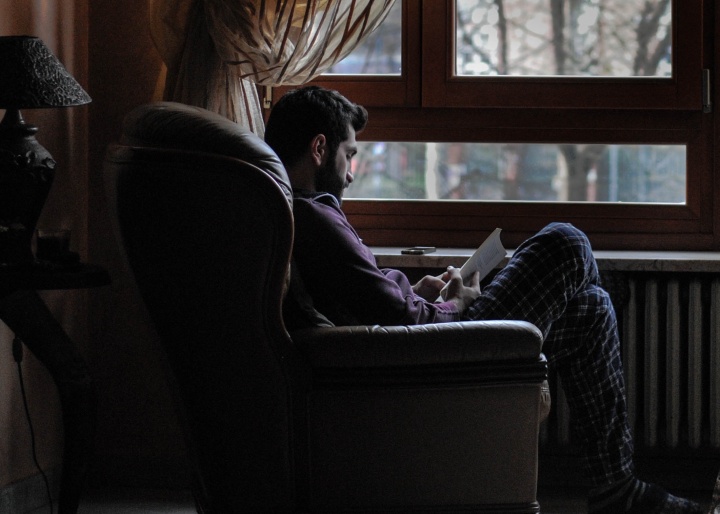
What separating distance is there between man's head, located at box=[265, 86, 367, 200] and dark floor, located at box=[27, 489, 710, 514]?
1001mm

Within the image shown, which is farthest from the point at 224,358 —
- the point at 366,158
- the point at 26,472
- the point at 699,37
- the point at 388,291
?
Result: the point at 699,37

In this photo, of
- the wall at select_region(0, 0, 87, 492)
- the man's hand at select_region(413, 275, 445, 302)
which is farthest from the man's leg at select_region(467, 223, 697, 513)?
the wall at select_region(0, 0, 87, 492)

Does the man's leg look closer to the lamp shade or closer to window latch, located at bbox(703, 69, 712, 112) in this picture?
window latch, located at bbox(703, 69, 712, 112)

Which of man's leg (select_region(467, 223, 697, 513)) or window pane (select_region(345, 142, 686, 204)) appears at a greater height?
window pane (select_region(345, 142, 686, 204))

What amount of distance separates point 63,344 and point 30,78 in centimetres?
58

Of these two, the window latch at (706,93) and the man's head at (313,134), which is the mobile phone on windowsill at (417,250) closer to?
the man's head at (313,134)

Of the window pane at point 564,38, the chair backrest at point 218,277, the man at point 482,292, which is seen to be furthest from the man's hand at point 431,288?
the window pane at point 564,38

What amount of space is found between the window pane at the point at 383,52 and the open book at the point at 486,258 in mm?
850

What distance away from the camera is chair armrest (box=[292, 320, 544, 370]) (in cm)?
161

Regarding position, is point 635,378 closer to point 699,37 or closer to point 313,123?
point 699,37

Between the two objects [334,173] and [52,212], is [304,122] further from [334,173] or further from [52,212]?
[52,212]

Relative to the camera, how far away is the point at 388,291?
5.95ft

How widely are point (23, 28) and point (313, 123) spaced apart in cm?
83

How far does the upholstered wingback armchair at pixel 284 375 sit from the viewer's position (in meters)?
1.55
